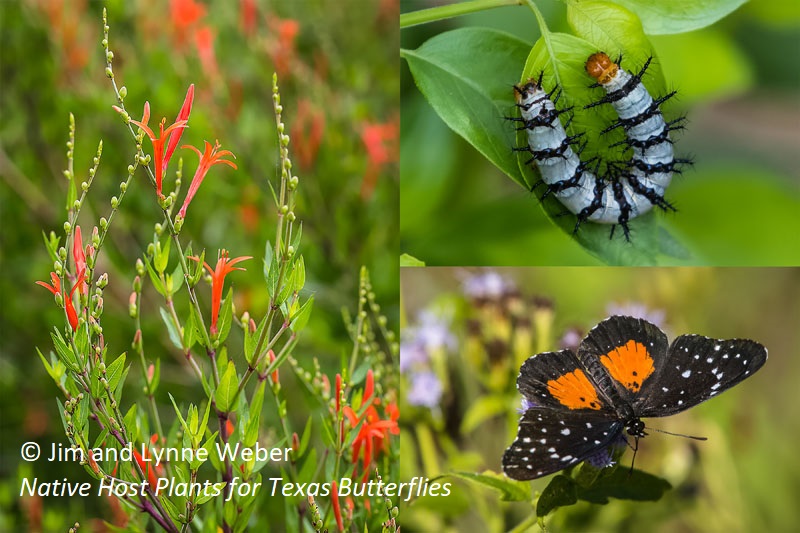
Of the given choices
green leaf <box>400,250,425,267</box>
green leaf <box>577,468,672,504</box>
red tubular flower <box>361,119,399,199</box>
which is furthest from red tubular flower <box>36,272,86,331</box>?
red tubular flower <box>361,119,399,199</box>

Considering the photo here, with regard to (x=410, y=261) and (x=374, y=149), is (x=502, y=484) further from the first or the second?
(x=374, y=149)

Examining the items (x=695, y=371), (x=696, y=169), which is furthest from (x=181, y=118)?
(x=696, y=169)

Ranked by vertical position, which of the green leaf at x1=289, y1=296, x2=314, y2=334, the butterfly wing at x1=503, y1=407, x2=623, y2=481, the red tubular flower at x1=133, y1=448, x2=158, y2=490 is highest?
the green leaf at x1=289, y1=296, x2=314, y2=334

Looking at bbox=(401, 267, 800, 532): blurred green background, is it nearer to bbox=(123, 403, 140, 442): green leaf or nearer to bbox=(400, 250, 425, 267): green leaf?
bbox=(400, 250, 425, 267): green leaf

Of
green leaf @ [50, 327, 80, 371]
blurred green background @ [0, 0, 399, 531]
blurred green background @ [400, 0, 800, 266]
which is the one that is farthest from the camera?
blurred green background @ [0, 0, 399, 531]

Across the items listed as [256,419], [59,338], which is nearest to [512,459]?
[256,419]

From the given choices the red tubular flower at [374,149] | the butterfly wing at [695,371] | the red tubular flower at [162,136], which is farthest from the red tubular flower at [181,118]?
the red tubular flower at [374,149]

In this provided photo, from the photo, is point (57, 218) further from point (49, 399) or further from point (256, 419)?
point (256, 419)
